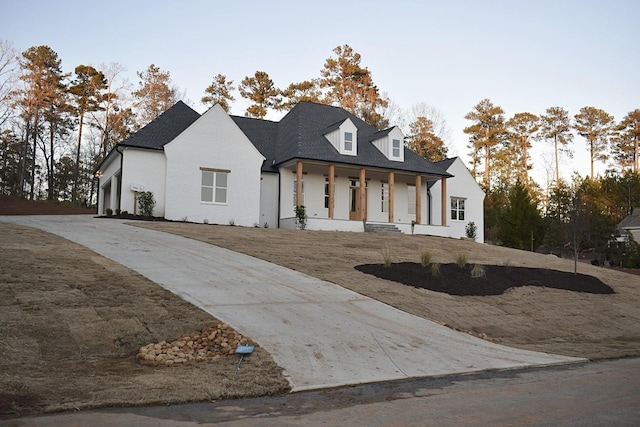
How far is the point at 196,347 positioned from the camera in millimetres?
7559

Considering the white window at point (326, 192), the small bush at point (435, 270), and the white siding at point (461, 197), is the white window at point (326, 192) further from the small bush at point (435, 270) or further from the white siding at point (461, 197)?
the small bush at point (435, 270)

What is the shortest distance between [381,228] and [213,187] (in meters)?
8.73

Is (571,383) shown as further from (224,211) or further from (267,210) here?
(267,210)

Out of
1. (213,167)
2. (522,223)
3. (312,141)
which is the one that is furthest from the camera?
(522,223)

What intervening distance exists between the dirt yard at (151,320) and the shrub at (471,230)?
14081 mm

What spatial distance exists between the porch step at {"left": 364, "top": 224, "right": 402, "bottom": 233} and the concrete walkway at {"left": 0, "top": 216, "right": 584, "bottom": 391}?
13254 mm

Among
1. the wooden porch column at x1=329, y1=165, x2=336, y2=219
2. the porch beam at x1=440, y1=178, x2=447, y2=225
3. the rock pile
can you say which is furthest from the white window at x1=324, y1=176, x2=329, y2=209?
the rock pile

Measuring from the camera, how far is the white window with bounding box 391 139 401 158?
2950 cm

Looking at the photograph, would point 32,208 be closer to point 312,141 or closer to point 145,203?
point 145,203

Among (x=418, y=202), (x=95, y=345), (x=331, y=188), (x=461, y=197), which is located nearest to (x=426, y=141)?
(x=461, y=197)

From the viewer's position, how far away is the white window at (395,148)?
2950 centimetres

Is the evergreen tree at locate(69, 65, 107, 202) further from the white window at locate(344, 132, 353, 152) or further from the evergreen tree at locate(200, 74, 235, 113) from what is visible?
the white window at locate(344, 132, 353, 152)

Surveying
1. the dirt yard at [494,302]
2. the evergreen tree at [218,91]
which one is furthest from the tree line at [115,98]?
the dirt yard at [494,302]

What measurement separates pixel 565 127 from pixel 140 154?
4586 cm
